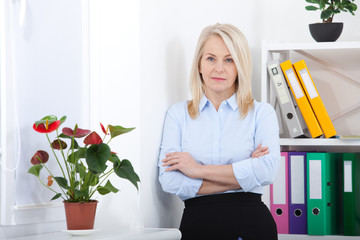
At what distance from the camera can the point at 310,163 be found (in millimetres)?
2615

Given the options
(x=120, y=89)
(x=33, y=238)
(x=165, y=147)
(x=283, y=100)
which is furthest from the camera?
(x=283, y=100)

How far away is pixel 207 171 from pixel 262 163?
0.21m

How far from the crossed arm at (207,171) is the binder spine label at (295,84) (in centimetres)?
54

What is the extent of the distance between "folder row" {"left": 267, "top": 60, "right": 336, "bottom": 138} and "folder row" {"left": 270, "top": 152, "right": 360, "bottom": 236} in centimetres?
12

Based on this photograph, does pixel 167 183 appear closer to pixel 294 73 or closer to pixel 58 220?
pixel 58 220

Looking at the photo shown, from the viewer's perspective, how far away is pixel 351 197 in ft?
8.54

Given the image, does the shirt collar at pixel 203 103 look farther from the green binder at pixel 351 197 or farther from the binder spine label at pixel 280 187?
the green binder at pixel 351 197

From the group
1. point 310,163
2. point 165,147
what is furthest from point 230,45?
point 310,163

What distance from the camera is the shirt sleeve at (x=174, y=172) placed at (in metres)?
2.11

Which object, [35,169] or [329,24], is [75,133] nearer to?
[35,169]

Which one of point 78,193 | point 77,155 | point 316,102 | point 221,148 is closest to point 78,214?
point 78,193

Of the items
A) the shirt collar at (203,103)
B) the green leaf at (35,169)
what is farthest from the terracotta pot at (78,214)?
the shirt collar at (203,103)

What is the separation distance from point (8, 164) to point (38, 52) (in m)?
0.38

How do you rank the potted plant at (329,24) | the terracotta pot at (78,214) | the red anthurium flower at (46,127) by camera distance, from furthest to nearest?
the potted plant at (329,24) < the terracotta pot at (78,214) < the red anthurium flower at (46,127)
